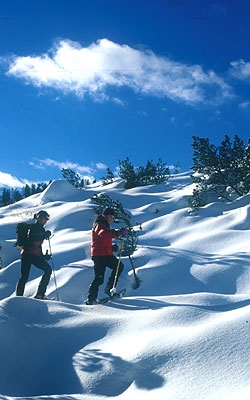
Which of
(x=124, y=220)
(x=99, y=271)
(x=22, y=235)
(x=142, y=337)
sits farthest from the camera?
(x=124, y=220)

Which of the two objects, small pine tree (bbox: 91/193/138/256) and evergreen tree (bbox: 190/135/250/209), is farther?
evergreen tree (bbox: 190/135/250/209)

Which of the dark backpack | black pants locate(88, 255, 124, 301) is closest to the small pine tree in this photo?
black pants locate(88, 255, 124, 301)

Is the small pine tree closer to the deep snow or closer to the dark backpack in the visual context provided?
the deep snow

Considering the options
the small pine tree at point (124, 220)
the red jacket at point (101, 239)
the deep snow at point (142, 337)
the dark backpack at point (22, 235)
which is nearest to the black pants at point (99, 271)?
the red jacket at point (101, 239)

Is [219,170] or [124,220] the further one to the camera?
[219,170]

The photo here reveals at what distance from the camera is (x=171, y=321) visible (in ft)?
15.3

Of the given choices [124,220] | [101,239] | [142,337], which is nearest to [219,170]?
[124,220]

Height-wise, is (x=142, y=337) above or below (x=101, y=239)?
below

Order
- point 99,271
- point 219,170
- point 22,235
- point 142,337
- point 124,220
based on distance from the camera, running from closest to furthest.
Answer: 1. point 142,337
2. point 99,271
3. point 22,235
4. point 124,220
5. point 219,170

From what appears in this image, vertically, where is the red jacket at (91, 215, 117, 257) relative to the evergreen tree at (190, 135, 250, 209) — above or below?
below

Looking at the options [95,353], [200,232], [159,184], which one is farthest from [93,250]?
[159,184]

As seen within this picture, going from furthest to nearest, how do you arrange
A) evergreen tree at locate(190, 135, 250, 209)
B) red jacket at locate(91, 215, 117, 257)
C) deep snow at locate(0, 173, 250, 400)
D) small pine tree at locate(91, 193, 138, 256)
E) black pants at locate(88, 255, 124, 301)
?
evergreen tree at locate(190, 135, 250, 209), small pine tree at locate(91, 193, 138, 256), red jacket at locate(91, 215, 117, 257), black pants at locate(88, 255, 124, 301), deep snow at locate(0, 173, 250, 400)

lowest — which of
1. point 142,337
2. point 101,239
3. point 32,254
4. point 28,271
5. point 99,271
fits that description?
point 142,337

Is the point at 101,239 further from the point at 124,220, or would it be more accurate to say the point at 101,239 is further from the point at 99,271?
the point at 124,220
